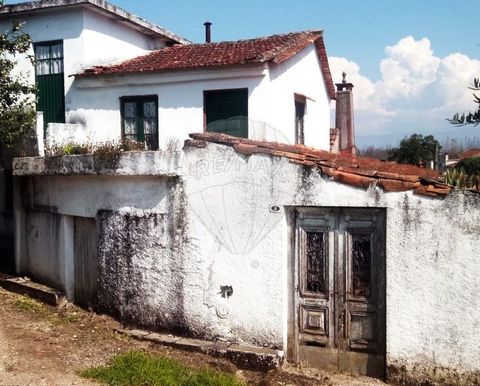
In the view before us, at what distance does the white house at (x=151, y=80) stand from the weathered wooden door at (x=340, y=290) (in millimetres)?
6726

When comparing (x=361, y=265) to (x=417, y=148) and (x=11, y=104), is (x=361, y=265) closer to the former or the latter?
(x=11, y=104)

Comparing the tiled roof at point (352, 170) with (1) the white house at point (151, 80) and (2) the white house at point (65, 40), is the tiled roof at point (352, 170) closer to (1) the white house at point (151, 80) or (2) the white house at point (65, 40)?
(1) the white house at point (151, 80)

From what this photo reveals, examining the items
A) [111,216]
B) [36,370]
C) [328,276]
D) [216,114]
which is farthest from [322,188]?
[216,114]

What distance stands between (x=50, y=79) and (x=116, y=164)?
341 inches

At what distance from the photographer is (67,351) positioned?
21.5 ft

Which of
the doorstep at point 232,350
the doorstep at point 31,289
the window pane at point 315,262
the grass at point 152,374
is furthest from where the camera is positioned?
the doorstep at point 31,289

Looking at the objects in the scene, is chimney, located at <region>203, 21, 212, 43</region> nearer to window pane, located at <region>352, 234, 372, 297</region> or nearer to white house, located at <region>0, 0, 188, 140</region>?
white house, located at <region>0, 0, 188, 140</region>

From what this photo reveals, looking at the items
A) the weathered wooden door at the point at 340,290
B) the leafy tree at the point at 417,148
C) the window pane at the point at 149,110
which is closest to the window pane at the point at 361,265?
the weathered wooden door at the point at 340,290

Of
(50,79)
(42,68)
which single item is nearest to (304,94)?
(50,79)

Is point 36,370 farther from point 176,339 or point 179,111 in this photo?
point 179,111

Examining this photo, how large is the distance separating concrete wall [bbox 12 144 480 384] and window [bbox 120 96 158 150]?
18.3ft

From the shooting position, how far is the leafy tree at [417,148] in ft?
83.3

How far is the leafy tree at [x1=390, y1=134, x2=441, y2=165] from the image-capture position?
25391mm

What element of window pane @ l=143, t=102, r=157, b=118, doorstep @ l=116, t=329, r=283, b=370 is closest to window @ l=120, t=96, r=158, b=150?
window pane @ l=143, t=102, r=157, b=118
